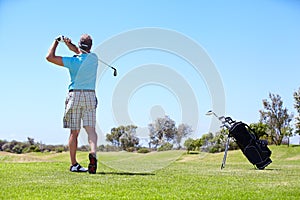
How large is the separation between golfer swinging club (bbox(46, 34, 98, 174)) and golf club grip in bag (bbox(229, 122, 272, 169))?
307 centimetres

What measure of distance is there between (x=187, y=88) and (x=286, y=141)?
23.4 metres

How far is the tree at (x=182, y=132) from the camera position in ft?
23.7

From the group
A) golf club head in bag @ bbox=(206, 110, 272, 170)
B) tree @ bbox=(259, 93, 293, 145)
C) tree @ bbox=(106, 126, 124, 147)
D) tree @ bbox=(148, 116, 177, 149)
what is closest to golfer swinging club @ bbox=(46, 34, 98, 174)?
tree @ bbox=(106, 126, 124, 147)

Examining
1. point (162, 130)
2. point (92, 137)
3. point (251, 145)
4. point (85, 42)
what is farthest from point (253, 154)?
point (85, 42)

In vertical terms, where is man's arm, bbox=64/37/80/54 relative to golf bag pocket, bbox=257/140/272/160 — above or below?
above

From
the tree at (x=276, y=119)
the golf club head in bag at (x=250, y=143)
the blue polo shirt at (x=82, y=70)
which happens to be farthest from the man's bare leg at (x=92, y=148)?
the tree at (x=276, y=119)

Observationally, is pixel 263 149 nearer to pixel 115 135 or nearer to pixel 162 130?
pixel 162 130

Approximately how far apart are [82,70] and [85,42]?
44 cm

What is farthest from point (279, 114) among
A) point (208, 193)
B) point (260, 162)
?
point (208, 193)

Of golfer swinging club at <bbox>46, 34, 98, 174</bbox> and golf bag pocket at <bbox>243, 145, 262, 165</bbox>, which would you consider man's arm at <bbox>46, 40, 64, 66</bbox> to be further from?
golf bag pocket at <bbox>243, 145, 262, 165</bbox>

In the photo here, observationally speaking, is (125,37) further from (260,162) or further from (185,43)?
(260,162)

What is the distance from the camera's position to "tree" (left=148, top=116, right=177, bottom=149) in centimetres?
729

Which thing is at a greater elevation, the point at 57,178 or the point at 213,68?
the point at 213,68

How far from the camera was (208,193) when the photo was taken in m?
4.18
